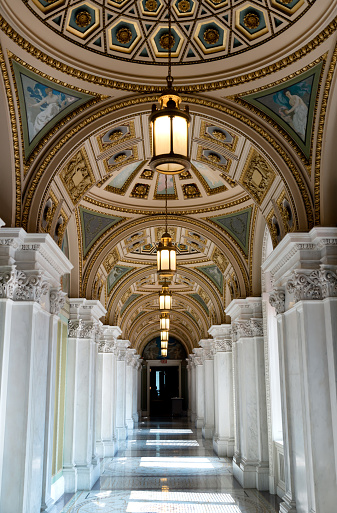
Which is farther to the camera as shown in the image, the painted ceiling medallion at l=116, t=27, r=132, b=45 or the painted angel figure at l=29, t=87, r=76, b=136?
the painted angel figure at l=29, t=87, r=76, b=136

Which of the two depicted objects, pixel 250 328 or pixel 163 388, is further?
pixel 163 388

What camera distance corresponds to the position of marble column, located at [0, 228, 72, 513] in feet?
26.1

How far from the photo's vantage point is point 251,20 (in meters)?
7.79

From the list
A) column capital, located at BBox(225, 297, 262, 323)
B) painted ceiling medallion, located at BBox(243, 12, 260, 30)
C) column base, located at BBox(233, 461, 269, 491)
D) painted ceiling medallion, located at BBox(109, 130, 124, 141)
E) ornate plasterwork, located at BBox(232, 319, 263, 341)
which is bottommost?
column base, located at BBox(233, 461, 269, 491)

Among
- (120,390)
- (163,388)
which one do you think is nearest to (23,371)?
(120,390)

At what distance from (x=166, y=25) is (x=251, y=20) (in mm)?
1302

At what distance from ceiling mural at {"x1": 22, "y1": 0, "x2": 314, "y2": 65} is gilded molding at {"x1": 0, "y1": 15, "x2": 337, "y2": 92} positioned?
0.41 m

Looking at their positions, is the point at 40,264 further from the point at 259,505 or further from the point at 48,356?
the point at 259,505

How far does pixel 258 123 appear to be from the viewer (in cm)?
924

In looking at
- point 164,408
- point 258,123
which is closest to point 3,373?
point 258,123

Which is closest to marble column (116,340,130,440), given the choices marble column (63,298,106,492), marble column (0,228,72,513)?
marble column (63,298,106,492)

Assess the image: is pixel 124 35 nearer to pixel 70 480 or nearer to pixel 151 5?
pixel 151 5

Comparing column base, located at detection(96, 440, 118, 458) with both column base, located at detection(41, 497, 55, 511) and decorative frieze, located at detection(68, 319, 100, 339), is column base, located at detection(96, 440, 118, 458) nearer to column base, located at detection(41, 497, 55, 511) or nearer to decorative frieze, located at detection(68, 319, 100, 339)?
decorative frieze, located at detection(68, 319, 100, 339)

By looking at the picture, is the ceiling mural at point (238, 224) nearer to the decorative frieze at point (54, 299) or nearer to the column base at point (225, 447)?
the decorative frieze at point (54, 299)
